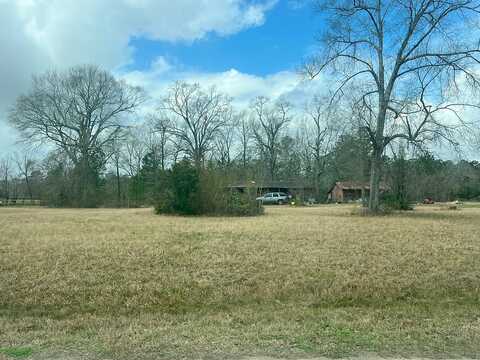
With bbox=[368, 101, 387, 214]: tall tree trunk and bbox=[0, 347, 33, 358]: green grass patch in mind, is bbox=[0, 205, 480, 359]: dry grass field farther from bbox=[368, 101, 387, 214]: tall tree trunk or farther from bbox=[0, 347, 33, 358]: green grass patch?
bbox=[368, 101, 387, 214]: tall tree trunk

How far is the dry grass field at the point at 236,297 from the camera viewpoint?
5.11 m

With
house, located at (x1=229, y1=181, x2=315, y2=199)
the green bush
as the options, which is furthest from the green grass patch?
house, located at (x1=229, y1=181, x2=315, y2=199)

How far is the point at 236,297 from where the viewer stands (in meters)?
7.69

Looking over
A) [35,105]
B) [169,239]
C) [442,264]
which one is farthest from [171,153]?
[442,264]

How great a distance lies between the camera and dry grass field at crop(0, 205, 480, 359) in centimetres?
511

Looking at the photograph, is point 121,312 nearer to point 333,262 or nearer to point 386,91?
point 333,262

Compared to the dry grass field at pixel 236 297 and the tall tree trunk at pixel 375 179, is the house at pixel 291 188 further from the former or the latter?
the dry grass field at pixel 236 297

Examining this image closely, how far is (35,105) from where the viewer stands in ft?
168

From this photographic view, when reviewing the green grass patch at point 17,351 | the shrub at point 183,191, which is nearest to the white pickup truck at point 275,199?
the shrub at point 183,191

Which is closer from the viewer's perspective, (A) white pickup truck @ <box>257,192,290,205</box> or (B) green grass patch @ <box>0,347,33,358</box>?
(B) green grass patch @ <box>0,347,33,358</box>

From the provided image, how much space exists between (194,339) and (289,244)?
6684 mm

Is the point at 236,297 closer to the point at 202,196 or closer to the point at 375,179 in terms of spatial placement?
the point at 202,196

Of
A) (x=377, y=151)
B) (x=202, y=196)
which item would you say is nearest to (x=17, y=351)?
(x=202, y=196)

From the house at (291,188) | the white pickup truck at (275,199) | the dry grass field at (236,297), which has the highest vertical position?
the house at (291,188)
